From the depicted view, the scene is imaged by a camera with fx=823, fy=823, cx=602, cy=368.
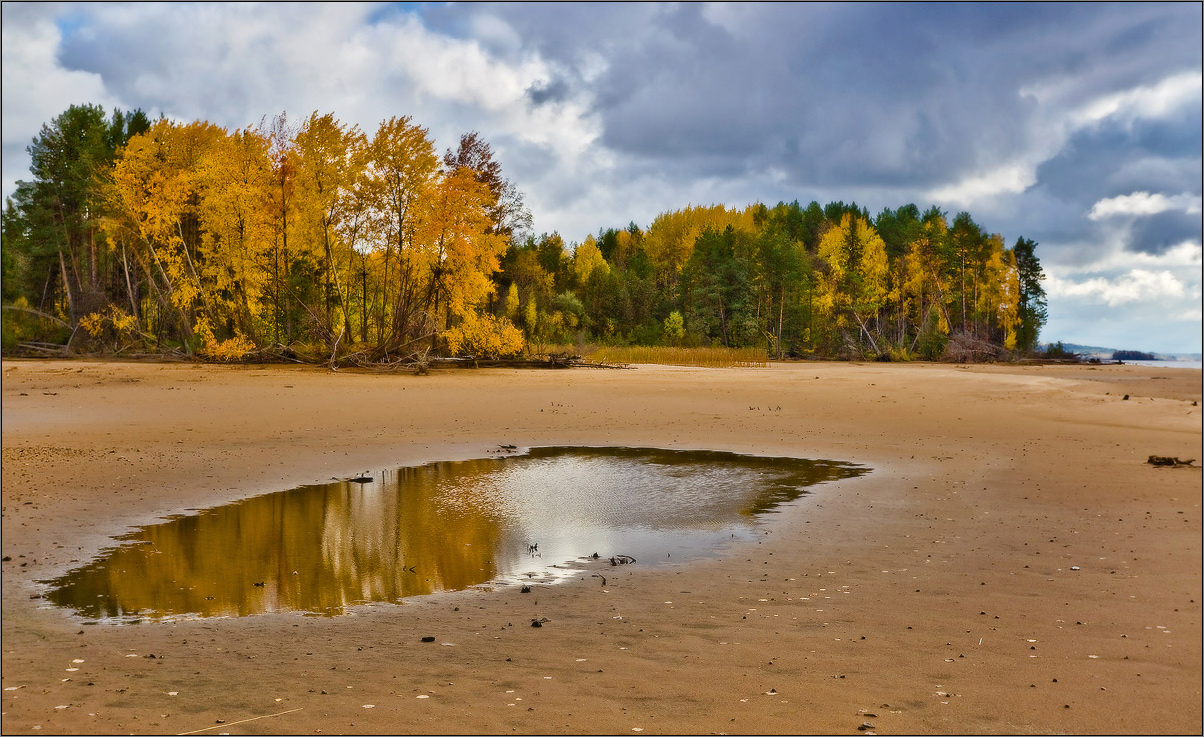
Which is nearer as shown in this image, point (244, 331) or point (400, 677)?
point (400, 677)

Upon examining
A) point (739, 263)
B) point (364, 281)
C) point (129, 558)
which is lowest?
point (129, 558)

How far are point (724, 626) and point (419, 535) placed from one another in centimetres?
428

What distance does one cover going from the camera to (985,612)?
20.5 ft

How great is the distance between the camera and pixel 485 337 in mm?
37438

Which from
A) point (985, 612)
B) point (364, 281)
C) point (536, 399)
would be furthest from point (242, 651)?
point (364, 281)

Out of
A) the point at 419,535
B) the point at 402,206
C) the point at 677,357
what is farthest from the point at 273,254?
the point at 419,535

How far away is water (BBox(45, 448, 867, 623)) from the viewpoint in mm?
6852

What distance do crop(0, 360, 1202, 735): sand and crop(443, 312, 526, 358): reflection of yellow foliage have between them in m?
21.9

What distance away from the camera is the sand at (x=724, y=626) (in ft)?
14.6

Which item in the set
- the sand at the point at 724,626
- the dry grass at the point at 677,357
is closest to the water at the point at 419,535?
the sand at the point at 724,626

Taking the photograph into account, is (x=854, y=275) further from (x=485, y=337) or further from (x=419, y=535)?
(x=419, y=535)

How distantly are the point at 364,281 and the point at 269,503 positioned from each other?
29773 mm

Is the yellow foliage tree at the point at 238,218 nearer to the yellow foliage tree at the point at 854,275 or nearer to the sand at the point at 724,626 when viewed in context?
the sand at the point at 724,626

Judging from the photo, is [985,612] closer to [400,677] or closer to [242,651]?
[400,677]
